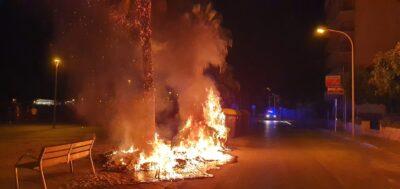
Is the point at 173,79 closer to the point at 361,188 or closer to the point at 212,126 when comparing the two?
the point at 212,126

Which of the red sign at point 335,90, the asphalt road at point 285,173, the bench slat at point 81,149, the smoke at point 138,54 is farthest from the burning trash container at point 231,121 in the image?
the bench slat at point 81,149

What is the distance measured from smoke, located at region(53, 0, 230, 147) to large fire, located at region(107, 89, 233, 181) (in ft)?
2.09

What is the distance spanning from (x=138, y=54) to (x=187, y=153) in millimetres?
3901

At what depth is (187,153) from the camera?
17734mm

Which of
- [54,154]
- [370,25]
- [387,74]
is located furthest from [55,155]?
[370,25]

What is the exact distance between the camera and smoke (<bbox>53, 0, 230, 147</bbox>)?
677 inches

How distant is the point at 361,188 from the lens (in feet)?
39.1

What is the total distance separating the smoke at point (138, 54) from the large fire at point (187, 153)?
2.09ft

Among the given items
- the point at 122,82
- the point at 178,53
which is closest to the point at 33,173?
the point at 122,82

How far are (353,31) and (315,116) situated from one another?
15.3m

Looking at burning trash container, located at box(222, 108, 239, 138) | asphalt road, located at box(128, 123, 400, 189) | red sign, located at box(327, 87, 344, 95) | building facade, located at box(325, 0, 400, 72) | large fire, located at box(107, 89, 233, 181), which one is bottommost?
asphalt road, located at box(128, 123, 400, 189)

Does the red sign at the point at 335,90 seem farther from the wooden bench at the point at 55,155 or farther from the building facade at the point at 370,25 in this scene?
the wooden bench at the point at 55,155

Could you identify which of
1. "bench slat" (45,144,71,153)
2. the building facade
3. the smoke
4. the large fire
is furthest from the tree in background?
the building facade

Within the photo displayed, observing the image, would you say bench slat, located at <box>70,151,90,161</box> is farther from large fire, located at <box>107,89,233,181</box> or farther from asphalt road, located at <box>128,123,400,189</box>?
asphalt road, located at <box>128,123,400,189</box>
